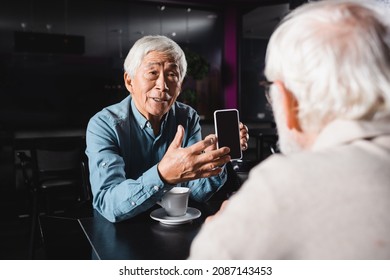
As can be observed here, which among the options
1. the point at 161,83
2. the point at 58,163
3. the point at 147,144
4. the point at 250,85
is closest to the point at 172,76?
the point at 161,83

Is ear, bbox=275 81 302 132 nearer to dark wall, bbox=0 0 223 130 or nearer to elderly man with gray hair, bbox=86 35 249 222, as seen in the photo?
elderly man with gray hair, bbox=86 35 249 222

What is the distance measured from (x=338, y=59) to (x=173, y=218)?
552mm

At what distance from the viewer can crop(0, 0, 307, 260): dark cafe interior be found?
2551 millimetres

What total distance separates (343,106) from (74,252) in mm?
719

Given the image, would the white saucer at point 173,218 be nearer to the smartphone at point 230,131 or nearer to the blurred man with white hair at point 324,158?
the smartphone at point 230,131

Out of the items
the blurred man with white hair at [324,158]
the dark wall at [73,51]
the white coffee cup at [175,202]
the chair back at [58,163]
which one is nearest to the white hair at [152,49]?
the white coffee cup at [175,202]

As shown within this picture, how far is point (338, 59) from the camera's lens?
51 cm

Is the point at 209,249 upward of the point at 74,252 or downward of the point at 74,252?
upward

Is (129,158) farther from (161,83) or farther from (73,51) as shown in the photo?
(73,51)

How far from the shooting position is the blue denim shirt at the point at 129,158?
91cm

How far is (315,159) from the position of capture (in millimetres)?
456

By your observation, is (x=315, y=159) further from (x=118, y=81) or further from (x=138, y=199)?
(x=118, y=81)

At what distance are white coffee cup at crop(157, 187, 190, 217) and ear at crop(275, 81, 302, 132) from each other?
390mm
